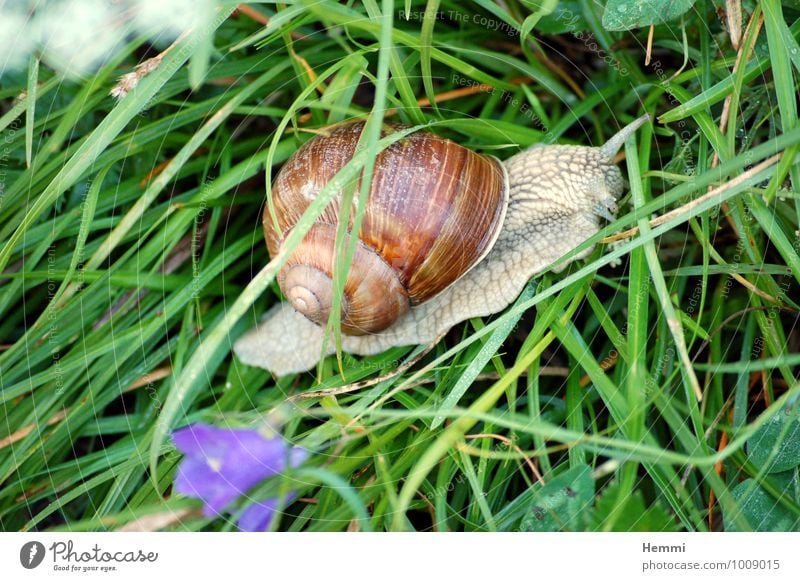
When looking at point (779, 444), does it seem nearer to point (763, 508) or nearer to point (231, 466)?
point (763, 508)

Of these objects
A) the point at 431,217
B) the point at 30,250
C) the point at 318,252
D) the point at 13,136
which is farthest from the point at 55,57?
the point at 431,217

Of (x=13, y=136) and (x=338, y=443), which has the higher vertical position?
(x=13, y=136)

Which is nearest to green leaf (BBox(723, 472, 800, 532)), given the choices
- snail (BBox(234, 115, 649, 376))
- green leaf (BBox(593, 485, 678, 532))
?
green leaf (BBox(593, 485, 678, 532))

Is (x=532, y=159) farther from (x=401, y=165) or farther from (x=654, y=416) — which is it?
(x=654, y=416)

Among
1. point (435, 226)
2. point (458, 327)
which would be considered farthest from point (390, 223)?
point (458, 327)

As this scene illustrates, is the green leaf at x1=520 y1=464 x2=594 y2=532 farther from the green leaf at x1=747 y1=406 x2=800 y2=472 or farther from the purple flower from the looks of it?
the purple flower
